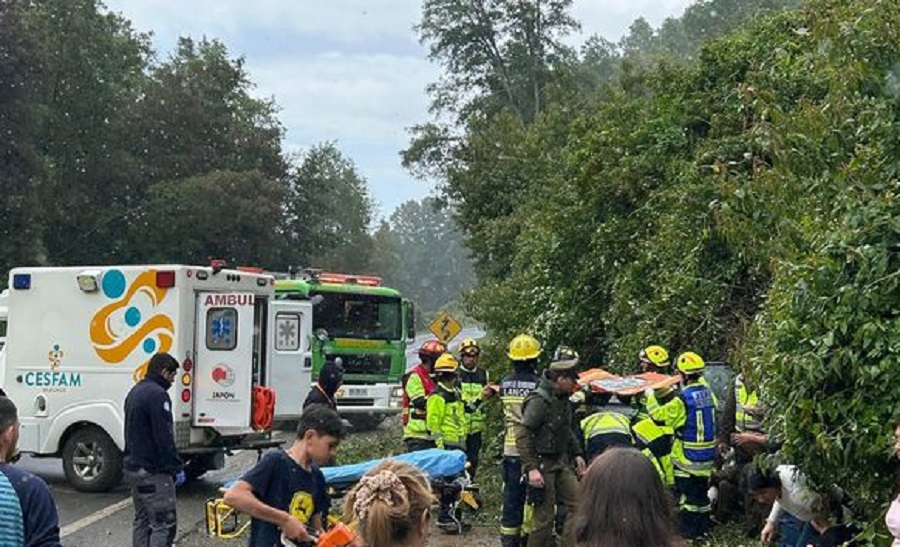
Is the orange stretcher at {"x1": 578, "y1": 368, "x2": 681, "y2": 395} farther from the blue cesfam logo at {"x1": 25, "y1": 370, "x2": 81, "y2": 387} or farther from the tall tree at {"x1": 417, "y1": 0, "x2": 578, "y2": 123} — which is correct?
the tall tree at {"x1": 417, "y1": 0, "x2": 578, "y2": 123}

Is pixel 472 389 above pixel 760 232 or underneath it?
underneath

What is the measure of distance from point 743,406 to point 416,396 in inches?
137

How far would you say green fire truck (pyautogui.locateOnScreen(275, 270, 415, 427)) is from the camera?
62.0 ft

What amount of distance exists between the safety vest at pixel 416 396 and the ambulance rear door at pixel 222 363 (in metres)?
2.36

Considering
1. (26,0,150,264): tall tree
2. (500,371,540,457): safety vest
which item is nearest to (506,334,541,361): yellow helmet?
(500,371,540,457): safety vest

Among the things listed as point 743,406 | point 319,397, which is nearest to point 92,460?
point 319,397

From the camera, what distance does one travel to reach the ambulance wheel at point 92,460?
39.6 feet

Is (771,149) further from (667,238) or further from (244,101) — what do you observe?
(244,101)

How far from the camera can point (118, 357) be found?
39.8ft

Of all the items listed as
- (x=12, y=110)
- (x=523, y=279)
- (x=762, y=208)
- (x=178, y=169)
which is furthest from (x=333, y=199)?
(x=762, y=208)

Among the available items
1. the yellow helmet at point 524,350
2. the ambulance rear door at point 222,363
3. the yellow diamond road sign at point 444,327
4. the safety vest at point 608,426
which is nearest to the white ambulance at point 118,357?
the ambulance rear door at point 222,363

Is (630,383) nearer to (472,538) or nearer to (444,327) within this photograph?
(472,538)

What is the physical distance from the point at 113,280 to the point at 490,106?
3181 cm

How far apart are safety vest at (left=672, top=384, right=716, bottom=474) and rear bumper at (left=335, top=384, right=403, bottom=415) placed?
1058 centimetres
